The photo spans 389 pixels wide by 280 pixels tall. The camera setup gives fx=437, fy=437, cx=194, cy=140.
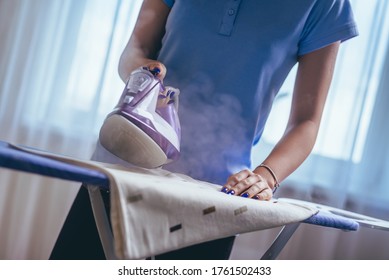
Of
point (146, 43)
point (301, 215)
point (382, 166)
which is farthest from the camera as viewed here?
point (382, 166)

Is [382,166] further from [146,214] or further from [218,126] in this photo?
[146,214]

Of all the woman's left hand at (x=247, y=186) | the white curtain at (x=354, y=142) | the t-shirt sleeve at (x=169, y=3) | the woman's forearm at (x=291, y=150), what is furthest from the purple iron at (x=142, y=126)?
the white curtain at (x=354, y=142)

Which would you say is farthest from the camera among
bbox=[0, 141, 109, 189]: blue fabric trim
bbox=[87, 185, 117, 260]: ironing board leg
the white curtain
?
the white curtain

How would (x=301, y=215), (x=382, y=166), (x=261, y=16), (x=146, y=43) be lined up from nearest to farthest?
(x=301, y=215) → (x=261, y=16) → (x=146, y=43) → (x=382, y=166)

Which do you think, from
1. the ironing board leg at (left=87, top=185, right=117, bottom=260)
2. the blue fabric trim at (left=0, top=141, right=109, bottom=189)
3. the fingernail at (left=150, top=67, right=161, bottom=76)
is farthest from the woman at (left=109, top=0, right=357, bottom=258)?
the blue fabric trim at (left=0, top=141, right=109, bottom=189)

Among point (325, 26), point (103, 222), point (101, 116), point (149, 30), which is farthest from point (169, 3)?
point (101, 116)

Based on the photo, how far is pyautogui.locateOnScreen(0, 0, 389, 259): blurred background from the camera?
1768 millimetres

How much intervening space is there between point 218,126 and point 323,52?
28cm

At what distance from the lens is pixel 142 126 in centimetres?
67

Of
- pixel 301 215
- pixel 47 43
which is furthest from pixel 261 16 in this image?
pixel 47 43

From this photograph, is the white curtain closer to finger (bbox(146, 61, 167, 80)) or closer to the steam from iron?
the steam from iron

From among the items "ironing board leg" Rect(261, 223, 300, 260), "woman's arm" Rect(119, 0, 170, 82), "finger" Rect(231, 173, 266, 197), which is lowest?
"ironing board leg" Rect(261, 223, 300, 260)

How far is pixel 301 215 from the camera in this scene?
0.72 meters

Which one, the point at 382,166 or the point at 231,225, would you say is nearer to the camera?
the point at 231,225
